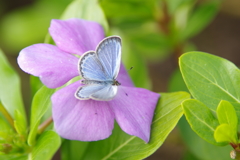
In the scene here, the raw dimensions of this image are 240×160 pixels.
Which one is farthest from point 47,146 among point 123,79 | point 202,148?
point 202,148

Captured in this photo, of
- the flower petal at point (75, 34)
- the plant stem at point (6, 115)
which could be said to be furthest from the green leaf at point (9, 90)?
the flower petal at point (75, 34)

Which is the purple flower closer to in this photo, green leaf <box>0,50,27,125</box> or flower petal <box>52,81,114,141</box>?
flower petal <box>52,81,114,141</box>

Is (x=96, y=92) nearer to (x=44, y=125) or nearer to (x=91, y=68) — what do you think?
(x=91, y=68)

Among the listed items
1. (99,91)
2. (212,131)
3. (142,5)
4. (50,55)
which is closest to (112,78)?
(99,91)

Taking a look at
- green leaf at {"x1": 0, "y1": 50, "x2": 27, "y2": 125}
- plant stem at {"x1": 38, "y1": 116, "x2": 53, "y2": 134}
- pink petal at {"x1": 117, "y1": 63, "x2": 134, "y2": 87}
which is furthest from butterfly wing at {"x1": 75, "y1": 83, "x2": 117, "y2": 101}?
green leaf at {"x1": 0, "y1": 50, "x2": 27, "y2": 125}

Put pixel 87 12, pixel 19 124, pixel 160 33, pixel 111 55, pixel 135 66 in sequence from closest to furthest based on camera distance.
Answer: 1. pixel 111 55
2. pixel 19 124
3. pixel 87 12
4. pixel 135 66
5. pixel 160 33
